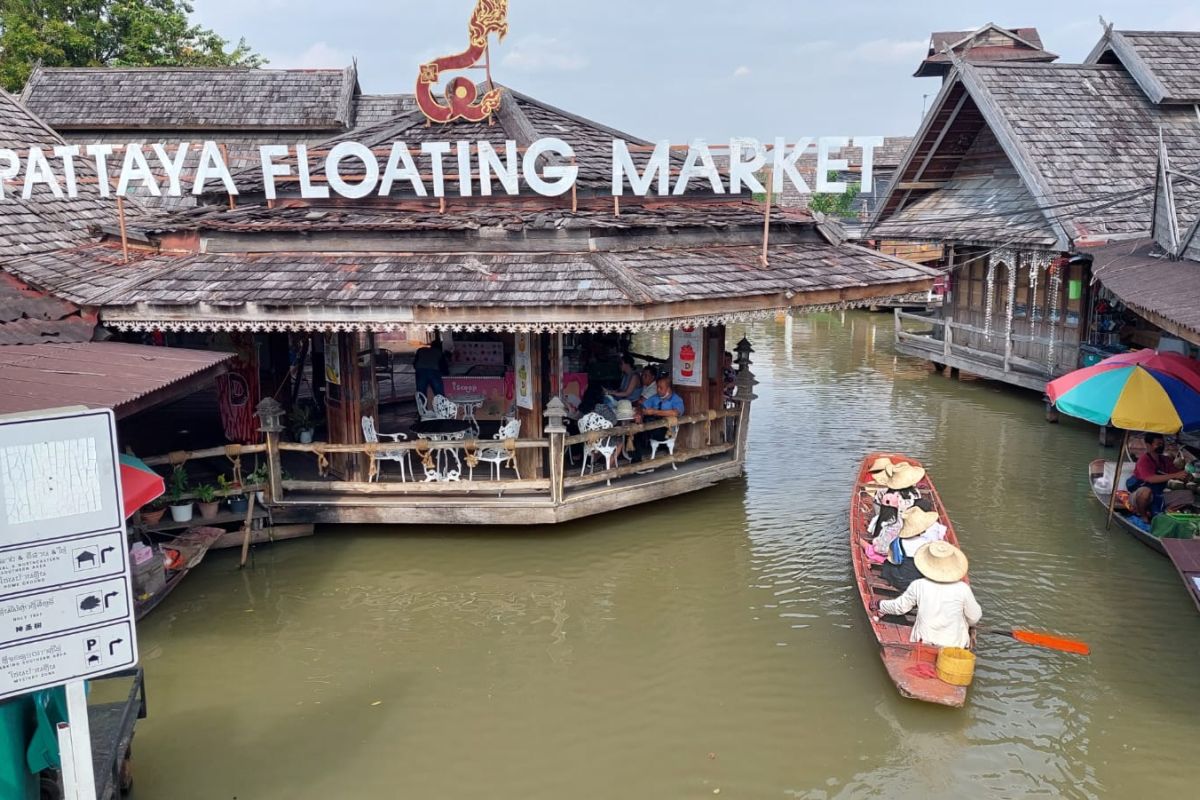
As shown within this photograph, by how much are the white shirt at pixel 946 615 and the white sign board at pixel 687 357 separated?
17.8 feet

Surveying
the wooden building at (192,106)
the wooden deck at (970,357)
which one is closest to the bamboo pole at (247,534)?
the wooden deck at (970,357)

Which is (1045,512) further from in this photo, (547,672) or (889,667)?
(547,672)

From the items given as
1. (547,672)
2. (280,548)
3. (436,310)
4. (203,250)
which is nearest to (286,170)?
(203,250)

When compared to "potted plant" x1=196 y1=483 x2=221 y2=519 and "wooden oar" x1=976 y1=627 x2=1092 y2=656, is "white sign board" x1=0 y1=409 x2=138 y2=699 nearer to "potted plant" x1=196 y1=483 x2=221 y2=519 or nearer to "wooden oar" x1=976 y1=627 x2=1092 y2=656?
"potted plant" x1=196 y1=483 x2=221 y2=519

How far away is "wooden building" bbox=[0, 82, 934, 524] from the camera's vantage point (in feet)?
33.3

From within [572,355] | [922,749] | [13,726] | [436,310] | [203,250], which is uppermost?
[203,250]

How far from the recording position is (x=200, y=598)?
9805 mm

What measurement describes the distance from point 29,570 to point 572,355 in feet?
35.1

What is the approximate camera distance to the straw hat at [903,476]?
35.5ft

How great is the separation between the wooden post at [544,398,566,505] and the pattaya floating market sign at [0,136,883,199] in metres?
2.93

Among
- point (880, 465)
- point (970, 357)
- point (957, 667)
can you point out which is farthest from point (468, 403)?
point (970, 357)

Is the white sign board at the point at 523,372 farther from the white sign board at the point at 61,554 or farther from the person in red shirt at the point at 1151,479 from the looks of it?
the person in red shirt at the point at 1151,479

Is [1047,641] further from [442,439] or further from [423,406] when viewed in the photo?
[423,406]

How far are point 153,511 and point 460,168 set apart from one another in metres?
5.52
